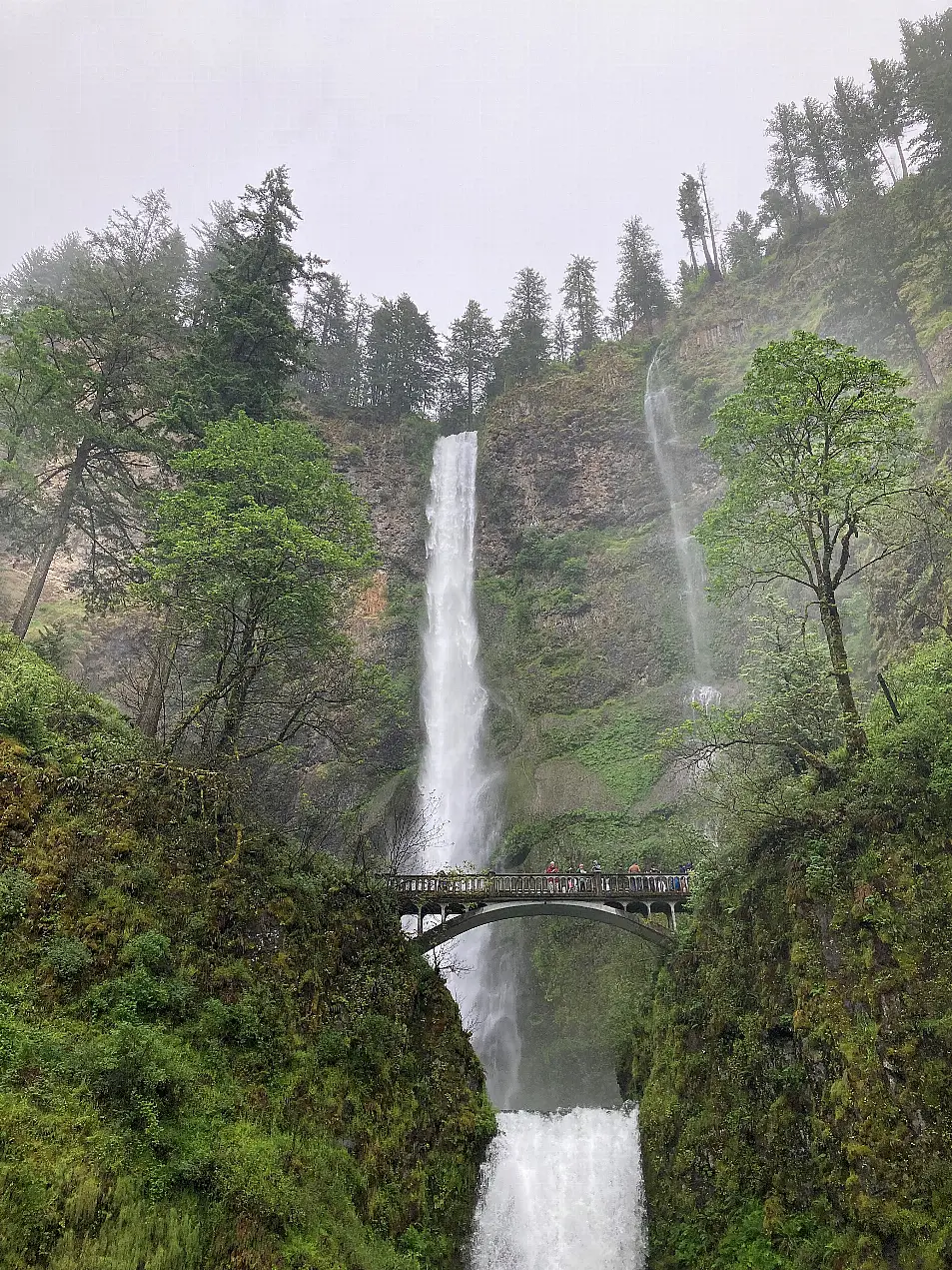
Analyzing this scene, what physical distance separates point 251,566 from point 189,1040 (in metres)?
8.96

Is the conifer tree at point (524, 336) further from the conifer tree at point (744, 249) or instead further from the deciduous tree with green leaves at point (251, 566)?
the deciduous tree with green leaves at point (251, 566)

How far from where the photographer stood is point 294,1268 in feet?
24.8

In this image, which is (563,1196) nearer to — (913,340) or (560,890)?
(560,890)

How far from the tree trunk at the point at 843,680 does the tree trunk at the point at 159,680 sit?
1350 cm

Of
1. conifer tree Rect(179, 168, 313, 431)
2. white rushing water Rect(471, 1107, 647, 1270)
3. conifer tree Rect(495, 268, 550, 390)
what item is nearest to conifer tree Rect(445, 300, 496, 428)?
conifer tree Rect(495, 268, 550, 390)

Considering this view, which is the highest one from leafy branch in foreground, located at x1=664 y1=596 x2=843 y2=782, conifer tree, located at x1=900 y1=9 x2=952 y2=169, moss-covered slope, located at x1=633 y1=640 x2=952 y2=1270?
conifer tree, located at x1=900 y1=9 x2=952 y2=169

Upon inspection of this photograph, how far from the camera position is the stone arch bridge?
1953 centimetres

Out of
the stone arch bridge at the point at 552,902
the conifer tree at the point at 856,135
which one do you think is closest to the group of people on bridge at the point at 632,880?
Result: the stone arch bridge at the point at 552,902

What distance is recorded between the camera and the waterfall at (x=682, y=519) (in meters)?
33.7

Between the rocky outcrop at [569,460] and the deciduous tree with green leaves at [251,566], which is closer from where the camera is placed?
the deciduous tree with green leaves at [251,566]

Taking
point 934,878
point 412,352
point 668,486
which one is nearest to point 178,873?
point 934,878

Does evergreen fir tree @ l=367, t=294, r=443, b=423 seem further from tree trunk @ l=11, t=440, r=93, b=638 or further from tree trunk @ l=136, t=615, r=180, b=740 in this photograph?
tree trunk @ l=136, t=615, r=180, b=740

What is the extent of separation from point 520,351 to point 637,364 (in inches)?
338

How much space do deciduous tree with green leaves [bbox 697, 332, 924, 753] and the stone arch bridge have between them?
9.71 metres
